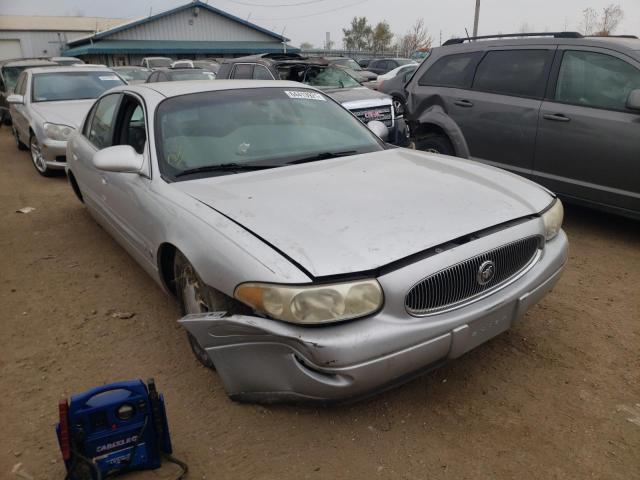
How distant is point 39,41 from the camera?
44.2 m

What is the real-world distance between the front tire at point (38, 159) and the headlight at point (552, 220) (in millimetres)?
7310

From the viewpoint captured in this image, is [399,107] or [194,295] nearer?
[194,295]

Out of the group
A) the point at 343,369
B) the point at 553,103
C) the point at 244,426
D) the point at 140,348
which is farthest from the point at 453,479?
the point at 553,103

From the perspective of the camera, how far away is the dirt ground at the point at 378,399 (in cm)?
221

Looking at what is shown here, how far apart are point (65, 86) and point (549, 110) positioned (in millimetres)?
7710

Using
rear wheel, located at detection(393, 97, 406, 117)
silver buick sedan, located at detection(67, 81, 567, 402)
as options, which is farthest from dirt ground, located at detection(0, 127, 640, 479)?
rear wheel, located at detection(393, 97, 406, 117)

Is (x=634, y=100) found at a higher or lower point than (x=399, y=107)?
higher

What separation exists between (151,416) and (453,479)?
1.27 meters

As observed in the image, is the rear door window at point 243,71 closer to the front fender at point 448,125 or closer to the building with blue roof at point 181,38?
the front fender at point 448,125

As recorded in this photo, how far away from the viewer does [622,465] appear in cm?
215

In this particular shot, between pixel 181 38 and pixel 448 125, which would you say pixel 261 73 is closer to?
pixel 448 125

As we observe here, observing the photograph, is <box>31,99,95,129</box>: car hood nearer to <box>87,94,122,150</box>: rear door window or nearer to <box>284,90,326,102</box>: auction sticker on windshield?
<box>87,94,122,150</box>: rear door window

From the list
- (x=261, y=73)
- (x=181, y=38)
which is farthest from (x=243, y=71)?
(x=181, y=38)

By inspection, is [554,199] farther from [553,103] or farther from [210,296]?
[553,103]
